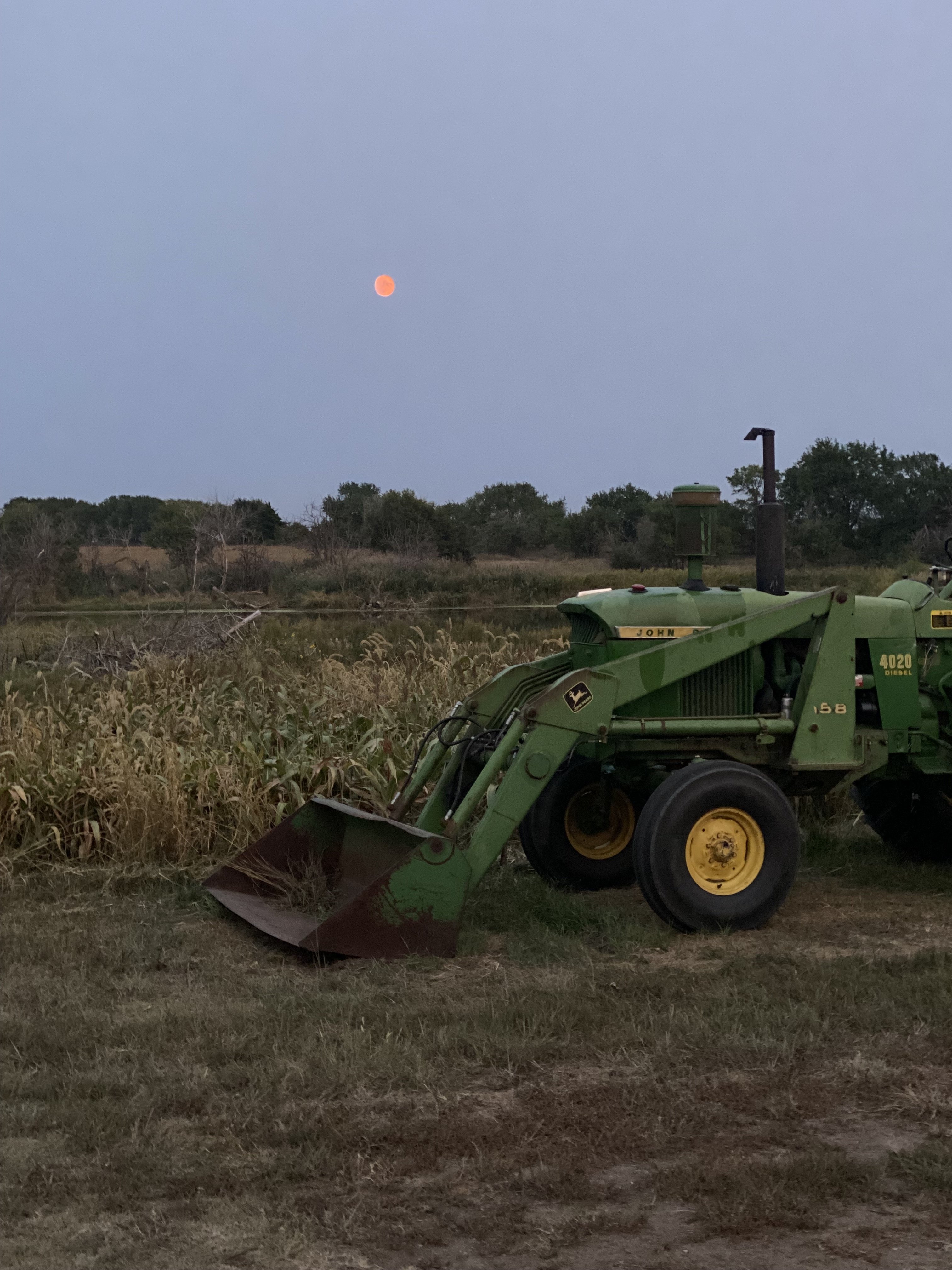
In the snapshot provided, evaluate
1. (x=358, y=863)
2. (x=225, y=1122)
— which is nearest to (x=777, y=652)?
(x=358, y=863)

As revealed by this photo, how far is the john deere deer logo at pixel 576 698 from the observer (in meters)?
6.32

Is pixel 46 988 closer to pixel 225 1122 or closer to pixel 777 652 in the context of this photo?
pixel 225 1122

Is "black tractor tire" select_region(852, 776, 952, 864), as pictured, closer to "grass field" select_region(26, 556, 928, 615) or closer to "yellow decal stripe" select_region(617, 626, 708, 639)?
"yellow decal stripe" select_region(617, 626, 708, 639)

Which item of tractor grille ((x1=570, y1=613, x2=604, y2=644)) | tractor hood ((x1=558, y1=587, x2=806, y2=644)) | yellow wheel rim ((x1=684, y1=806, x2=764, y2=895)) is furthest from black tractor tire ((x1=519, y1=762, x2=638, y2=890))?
yellow wheel rim ((x1=684, y1=806, x2=764, y2=895))

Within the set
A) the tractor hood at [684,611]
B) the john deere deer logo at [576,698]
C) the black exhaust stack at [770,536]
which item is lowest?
the john deere deer logo at [576,698]

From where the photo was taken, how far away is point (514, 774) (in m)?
6.18

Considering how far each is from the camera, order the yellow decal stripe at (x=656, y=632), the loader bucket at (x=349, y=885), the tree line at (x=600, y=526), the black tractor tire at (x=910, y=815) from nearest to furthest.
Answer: the loader bucket at (x=349, y=885)
the yellow decal stripe at (x=656, y=632)
the black tractor tire at (x=910, y=815)
the tree line at (x=600, y=526)

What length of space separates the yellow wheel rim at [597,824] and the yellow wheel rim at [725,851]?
1205 millimetres

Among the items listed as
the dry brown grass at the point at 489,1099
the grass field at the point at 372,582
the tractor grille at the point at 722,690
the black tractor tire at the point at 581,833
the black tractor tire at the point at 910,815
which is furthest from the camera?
the grass field at the point at 372,582

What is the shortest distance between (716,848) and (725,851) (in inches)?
1.8

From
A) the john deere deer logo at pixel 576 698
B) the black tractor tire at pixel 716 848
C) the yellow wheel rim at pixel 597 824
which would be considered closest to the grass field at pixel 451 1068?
the black tractor tire at pixel 716 848

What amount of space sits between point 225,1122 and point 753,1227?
1.61 meters

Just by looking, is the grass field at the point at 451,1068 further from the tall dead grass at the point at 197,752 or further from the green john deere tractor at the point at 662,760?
the green john deere tractor at the point at 662,760

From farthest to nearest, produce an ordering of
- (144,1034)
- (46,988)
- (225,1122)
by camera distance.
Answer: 1. (46,988)
2. (144,1034)
3. (225,1122)
